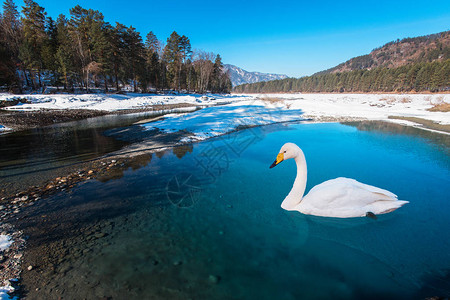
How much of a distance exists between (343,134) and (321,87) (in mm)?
137959

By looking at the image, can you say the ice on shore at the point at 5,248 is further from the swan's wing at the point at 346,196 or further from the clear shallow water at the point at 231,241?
the swan's wing at the point at 346,196

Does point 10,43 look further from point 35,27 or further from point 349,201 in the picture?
point 349,201

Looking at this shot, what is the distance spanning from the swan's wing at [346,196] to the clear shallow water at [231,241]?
47cm

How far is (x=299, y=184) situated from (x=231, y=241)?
82.4 inches

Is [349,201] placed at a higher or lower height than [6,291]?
higher

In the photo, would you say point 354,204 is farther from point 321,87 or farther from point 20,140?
point 321,87

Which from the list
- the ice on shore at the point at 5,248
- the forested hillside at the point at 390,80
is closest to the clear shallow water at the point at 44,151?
the ice on shore at the point at 5,248

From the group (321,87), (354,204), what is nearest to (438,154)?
(354,204)

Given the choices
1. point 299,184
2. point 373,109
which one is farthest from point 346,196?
point 373,109

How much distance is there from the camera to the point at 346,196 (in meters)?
4.11

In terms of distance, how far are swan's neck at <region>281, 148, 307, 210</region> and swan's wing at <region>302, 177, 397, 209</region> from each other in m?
0.32

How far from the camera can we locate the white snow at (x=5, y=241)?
3.52 m

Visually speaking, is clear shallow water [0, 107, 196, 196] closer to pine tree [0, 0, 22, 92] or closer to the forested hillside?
pine tree [0, 0, 22, 92]

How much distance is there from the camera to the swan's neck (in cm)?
451
